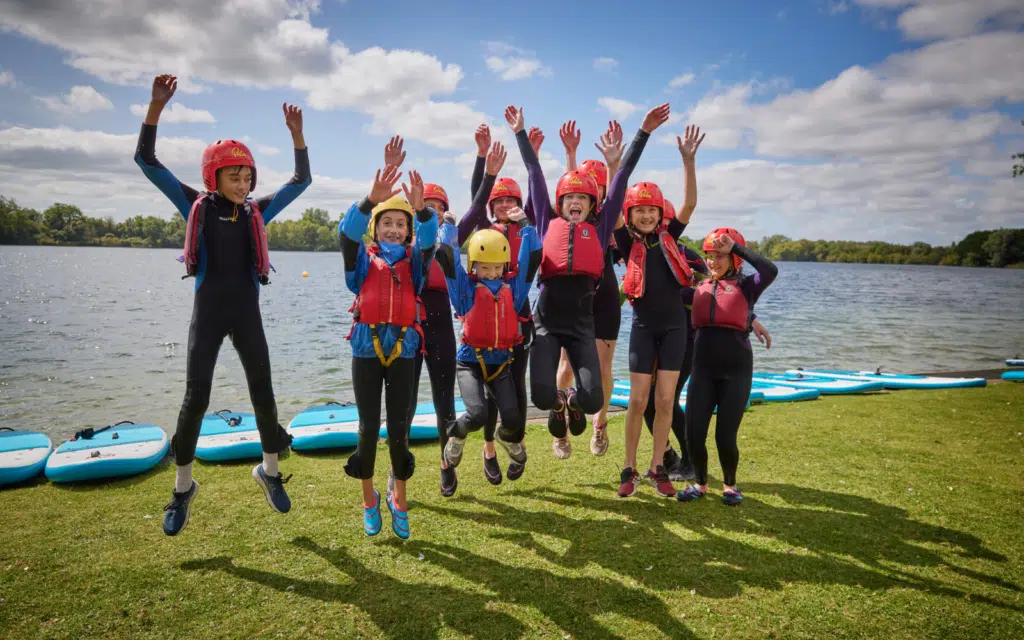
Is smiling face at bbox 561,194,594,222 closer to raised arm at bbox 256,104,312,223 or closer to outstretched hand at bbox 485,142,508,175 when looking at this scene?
outstretched hand at bbox 485,142,508,175

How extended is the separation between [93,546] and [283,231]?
381 feet

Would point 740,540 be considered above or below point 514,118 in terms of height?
below

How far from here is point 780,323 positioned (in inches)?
1425

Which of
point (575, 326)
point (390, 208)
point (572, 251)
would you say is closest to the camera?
point (390, 208)

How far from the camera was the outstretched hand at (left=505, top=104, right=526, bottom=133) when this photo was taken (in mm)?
6199

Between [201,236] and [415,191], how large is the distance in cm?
181

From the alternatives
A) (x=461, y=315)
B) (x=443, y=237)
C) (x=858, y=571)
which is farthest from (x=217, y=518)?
(x=858, y=571)

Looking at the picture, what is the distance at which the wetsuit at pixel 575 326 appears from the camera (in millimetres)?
5648

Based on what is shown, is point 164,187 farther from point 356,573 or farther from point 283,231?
→ point 283,231

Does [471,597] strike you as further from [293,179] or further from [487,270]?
[293,179]

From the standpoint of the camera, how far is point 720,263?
6.29 meters

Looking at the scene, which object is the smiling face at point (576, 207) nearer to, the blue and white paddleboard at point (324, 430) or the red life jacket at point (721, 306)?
the red life jacket at point (721, 306)

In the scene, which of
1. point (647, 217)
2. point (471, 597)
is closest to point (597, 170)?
point (647, 217)

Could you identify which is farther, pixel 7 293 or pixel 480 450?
pixel 7 293
